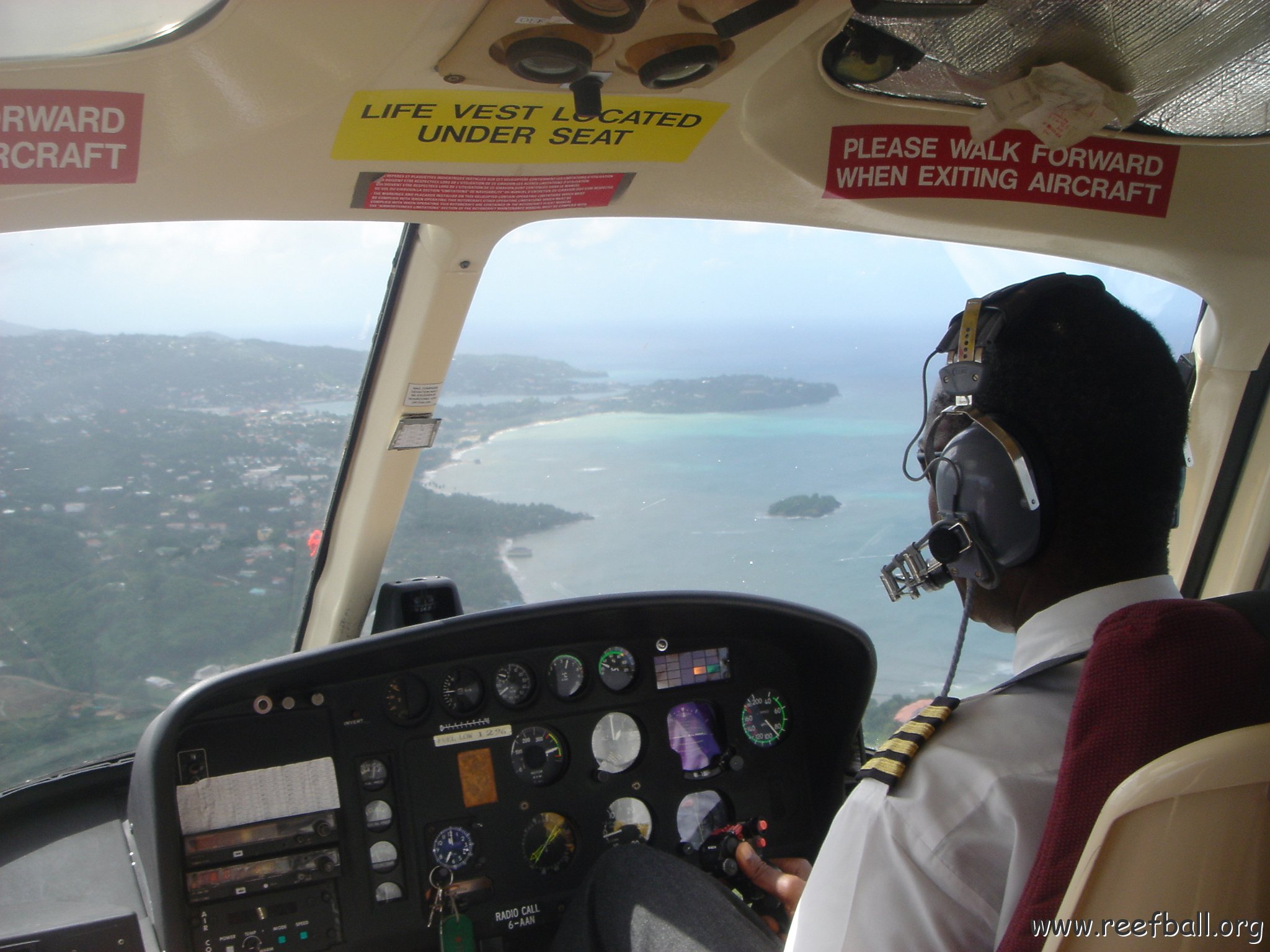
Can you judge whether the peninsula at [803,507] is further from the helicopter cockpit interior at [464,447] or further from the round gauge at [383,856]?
the round gauge at [383,856]

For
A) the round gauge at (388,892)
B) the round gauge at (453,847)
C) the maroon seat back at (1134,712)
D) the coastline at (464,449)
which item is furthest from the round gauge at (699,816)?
the maroon seat back at (1134,712)

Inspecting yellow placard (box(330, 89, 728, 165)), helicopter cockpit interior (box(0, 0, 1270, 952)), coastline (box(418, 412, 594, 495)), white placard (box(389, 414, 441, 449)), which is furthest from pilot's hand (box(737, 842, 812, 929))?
yellow placard (box(330, 89, 728, 165))

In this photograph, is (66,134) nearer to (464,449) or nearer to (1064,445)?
(464,449)

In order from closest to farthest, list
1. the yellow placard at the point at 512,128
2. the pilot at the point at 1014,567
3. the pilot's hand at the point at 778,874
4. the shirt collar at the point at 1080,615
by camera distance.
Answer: the pilot at the point at 1014,567, the shirt collar at the point at 1080,615, the yellow placard at the point at 512,128, the pilot's hand at the point at 778,874

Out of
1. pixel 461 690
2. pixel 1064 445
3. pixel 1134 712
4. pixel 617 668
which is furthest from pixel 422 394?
pixel 1134 712

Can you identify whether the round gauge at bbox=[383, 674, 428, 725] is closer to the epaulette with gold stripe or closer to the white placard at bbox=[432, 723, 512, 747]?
the white placard at bbox=[432, 723, 512, 747]

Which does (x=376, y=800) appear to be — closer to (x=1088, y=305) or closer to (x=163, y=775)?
(x=163, y=775)

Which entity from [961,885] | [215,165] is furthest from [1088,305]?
[215,165]
